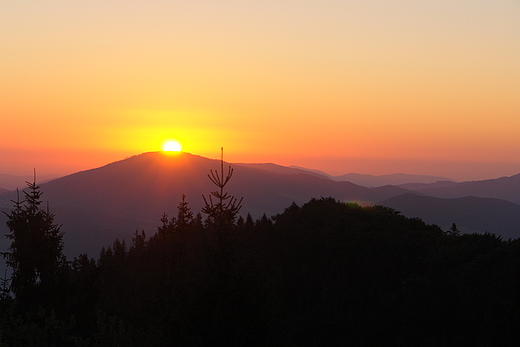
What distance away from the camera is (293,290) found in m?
60.6

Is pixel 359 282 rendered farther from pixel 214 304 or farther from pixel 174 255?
pixel 214 304

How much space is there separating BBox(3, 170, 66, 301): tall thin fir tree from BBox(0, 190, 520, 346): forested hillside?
0.80ft

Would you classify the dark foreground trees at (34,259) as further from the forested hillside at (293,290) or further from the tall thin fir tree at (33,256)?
the forested hillside at (293,290)

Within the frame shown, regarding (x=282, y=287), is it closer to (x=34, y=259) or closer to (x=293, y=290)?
(x=293, y=290)

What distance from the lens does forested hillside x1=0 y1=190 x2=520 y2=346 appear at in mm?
15242

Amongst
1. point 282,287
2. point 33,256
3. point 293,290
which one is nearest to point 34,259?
point 33,256

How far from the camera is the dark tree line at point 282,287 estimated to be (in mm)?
15266

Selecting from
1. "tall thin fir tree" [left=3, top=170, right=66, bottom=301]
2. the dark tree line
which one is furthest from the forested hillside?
"tall thin fir tree" [left=3, top=170, right=66, bottom=301]

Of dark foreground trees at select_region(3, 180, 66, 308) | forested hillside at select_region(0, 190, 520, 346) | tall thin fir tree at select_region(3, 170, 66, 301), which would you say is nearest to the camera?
forested hillside at select_region(0, 190, 520, 346)

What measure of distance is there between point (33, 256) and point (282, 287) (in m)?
34.8

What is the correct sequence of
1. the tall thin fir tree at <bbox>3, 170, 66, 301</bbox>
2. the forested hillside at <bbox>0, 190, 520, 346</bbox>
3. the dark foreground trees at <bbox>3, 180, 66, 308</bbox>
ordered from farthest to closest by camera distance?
the tall thin fir tree at <bbox>3, 170, 66, 301</bbox>
the dark foreground trees at <bbox>3, 180, 66, 308</bbox>
the forested hillside at <bbox>0, 190, 520, 346</bbox>

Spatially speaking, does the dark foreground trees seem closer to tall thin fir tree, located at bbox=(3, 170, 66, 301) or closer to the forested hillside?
tall thin fir tree, located at bbox=(3, 170, 66, 301)

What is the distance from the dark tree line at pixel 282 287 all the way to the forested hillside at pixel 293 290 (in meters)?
0.07

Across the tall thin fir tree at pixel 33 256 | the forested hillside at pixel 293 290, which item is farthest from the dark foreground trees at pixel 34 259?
the forested hillside at pixel 293 290
